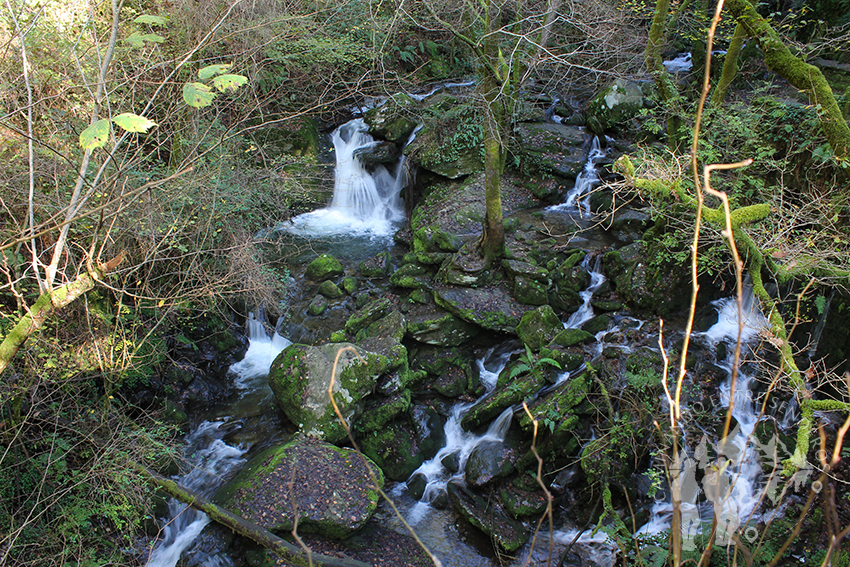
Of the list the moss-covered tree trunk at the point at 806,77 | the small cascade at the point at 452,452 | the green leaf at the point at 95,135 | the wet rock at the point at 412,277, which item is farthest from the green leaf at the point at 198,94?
the wet rock at the point at 412,277

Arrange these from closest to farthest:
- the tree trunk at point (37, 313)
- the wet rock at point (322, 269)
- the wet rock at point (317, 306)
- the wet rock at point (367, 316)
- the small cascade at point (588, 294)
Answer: the tree trunk at point (37, 313) → the small cascade at point (588, 294) → the wet rock at point (367, 316) → the wet rock at point (317, 306) → the wet rock at point (322, 269)

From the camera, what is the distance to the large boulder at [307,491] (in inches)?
215

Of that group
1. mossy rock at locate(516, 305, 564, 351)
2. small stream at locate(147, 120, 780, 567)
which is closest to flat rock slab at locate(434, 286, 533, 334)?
mossy rock at locate(516, 305, 564, 351)

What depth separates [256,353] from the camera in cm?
860

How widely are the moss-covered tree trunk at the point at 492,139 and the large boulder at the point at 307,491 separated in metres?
4.23

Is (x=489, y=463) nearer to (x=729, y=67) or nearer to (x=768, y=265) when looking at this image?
(x=768, y=265)

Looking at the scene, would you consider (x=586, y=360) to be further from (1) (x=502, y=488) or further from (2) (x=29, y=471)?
(2) (x=29, y=471)

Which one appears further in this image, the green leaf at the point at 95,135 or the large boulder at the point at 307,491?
the large boulder at the point at 307,491

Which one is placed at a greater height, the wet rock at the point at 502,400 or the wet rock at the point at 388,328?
the wet rock at the point at 388,328

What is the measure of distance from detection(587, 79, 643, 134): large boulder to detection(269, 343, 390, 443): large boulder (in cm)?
867

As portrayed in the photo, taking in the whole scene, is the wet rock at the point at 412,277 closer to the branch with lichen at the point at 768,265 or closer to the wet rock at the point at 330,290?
the wet rock at the point at 330,290

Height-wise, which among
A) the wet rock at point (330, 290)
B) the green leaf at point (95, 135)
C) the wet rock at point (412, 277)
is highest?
the green leaf at point (95, 135)

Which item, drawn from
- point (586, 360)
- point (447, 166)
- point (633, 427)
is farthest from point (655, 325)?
point (447, 166)

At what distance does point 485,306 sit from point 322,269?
11.3 ft
